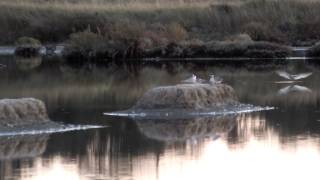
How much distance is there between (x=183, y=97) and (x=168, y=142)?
13.4ft

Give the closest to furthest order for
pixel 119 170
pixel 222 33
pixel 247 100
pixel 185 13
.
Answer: pixel 119 170
pixel 247 100
pixel 222 33
pixel 185 13

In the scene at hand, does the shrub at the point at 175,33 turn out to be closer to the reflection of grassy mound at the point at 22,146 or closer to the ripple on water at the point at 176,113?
the ripple on water at the point at 176,113

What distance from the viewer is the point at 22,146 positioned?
2078cm

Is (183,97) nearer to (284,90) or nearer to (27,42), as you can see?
(284,90)

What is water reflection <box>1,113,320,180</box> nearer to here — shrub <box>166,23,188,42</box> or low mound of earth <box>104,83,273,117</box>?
low mound of earth <box>104,83,273,117</box>

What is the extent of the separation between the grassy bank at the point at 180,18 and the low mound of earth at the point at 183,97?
114ft

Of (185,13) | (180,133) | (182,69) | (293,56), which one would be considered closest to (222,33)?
(185,13)

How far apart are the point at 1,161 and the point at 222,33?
49.9 meters

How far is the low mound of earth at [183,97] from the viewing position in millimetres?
25578

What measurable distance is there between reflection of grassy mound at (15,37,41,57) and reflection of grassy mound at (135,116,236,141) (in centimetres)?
3867

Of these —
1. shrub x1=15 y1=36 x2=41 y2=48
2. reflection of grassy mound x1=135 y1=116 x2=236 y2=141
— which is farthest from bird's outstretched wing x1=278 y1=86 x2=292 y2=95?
shrub x1=15 y1=36 x2=41 y2=48

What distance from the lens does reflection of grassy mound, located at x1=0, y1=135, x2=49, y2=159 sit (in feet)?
65.0

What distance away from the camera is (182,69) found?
45.5 m

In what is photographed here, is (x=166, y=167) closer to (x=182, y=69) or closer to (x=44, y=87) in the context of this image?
(x=44, y=87)
